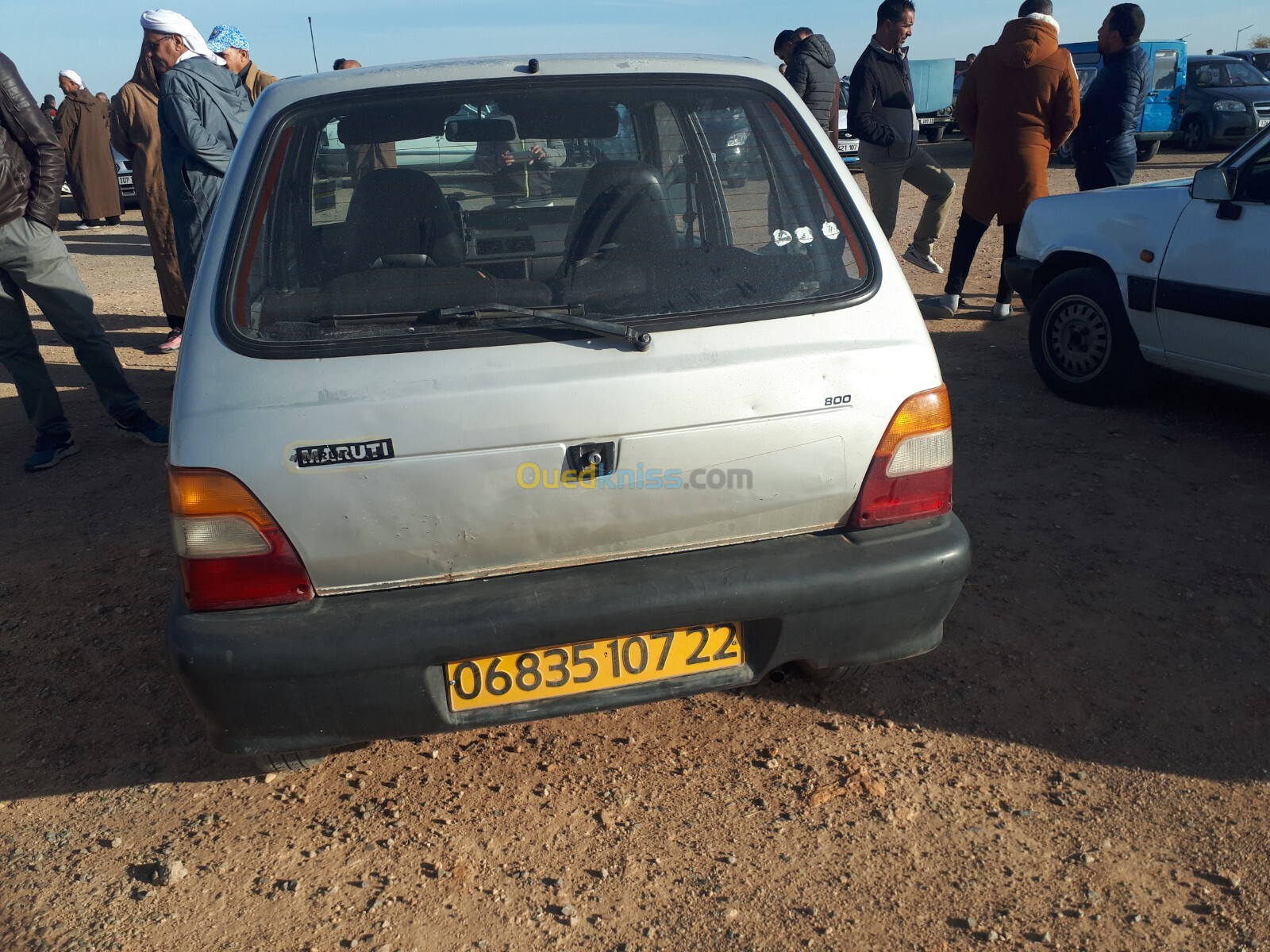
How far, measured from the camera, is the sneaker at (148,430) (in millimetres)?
5043

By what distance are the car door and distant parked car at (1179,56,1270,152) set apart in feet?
50.1

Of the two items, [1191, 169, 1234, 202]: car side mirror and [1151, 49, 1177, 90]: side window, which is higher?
[1151, 49, 1177, 90]: side window

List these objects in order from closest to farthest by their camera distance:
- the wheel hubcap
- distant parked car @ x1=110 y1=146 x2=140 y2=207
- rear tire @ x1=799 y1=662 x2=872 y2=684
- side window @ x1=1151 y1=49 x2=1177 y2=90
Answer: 1. rear tire @ x1=799 y1=662 x2=872 y2=684
2. the wheel hubcap
3. distant parked car @ x1=110 y1=146 x2=140 y2=207
4. side window @ x1=1151 y1=49 x2=1177 y2=90

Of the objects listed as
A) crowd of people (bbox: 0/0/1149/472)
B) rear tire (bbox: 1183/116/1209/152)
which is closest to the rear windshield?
crowd of people (bbox: 0/0/1149/472)

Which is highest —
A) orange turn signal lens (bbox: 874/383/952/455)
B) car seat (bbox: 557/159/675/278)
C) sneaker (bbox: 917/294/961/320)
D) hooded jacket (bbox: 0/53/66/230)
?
hooded jacket (bbox: 0/53/66/230)

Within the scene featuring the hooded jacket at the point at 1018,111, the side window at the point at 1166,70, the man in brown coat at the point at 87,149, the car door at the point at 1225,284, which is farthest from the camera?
the side window at the point at 1166,70

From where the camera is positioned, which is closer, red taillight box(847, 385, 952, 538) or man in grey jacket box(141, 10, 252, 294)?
red taillight box(847, 385, 952, 538)

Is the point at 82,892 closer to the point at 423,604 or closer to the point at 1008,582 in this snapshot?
the point at 423,604

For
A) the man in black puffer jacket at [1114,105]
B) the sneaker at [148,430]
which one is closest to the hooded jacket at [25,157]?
the sneaker at [148,430]

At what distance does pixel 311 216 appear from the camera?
237 centimetres

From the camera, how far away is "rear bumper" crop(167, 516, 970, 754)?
2.08 m

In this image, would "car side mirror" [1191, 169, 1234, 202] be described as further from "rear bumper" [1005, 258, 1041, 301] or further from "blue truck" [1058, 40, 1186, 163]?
"blue truck" [1058, 40, 1186, 163]

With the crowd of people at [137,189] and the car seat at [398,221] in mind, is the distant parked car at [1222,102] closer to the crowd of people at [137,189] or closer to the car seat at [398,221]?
the crowd of people at [137,189]

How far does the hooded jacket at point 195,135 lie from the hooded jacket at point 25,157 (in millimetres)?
854
